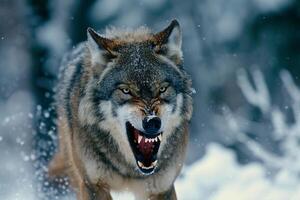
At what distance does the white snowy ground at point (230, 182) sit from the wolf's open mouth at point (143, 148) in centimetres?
320

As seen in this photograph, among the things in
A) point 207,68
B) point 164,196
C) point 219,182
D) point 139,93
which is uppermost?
point 207,68

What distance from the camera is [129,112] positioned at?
21.9 feet

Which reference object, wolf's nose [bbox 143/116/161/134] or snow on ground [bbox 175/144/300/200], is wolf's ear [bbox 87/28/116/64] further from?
snow on ground [bbox 175/144/300/200]

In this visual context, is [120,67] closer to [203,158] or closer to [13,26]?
[203,158]

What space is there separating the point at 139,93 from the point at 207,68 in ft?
34.1

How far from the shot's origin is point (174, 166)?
732 centimetres

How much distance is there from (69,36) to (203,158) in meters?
4.27

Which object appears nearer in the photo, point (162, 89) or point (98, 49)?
point (162, 89)

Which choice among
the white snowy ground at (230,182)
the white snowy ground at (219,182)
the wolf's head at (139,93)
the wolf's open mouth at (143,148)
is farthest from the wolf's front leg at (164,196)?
the white snowy ground at (230,182)

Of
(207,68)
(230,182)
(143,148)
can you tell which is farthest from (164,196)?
(207,68)

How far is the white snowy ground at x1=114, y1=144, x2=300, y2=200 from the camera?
10.4m

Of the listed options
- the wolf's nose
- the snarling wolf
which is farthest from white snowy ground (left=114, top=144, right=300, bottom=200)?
the wolf's nose

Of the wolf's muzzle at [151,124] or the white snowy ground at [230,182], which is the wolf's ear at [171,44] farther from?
the white snowy ground at [230,182]

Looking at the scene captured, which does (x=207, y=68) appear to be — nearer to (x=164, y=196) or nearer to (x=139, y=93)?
(x=164, y=196)
